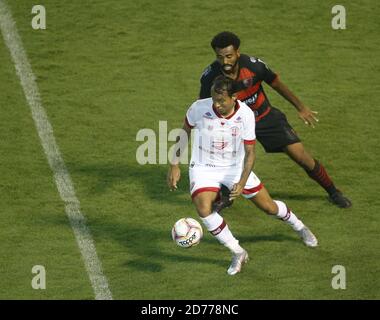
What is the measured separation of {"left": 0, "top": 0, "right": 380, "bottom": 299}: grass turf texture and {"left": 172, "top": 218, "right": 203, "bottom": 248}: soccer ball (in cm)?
Result: 38

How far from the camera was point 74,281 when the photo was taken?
517 inches

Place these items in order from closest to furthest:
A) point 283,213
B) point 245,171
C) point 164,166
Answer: point 245,171 < point 283,213 < point 164,166

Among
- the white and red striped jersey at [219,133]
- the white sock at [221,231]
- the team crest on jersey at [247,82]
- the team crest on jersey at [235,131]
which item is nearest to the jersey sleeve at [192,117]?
the white and red striped jersey at [219,133]

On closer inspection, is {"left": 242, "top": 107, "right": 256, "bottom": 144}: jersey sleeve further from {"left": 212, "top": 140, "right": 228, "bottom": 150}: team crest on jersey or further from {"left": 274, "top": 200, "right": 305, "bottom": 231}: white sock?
{"left": 274, "top": 200, "right": 305, "bottom": 231}: white sock

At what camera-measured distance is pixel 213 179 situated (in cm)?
1327

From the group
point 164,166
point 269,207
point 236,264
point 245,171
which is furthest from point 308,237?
point 164,166

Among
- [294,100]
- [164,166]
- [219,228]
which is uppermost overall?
[294,100]

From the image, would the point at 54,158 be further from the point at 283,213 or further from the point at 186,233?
the point at 283,213

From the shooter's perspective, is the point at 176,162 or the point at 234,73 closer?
the point at 176,162

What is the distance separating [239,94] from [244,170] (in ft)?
5.41

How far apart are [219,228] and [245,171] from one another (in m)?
0.73

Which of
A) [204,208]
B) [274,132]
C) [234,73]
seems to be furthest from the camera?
[274,132]

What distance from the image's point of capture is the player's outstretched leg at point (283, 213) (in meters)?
13.5
